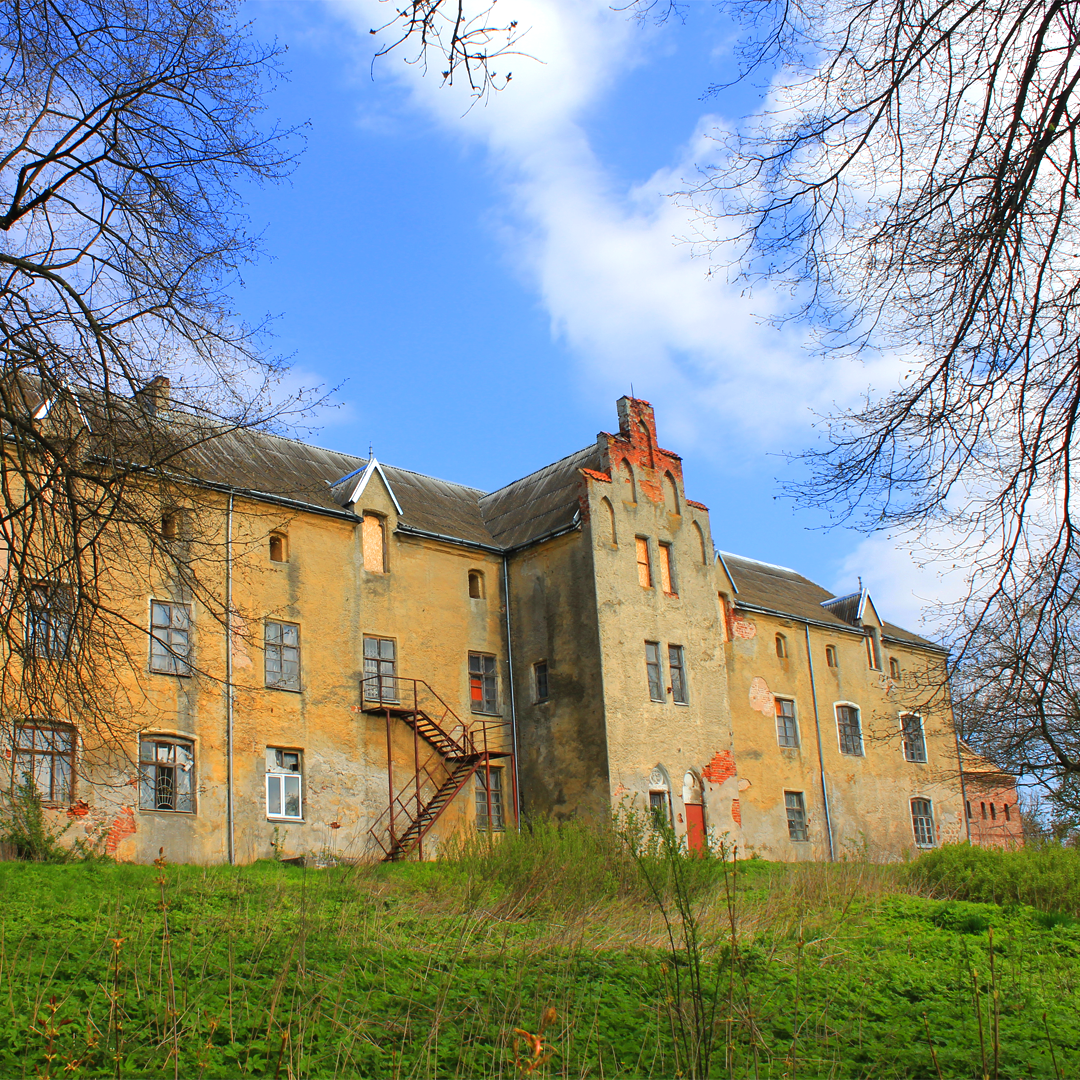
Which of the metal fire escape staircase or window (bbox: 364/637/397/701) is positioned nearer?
the metal fire escape staircase

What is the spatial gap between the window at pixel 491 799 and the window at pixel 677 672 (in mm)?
4925

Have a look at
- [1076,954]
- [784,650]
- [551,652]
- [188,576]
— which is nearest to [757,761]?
[784,650]

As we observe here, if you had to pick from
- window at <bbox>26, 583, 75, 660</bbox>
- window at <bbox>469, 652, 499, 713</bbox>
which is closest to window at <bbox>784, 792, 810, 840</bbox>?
window at <bbox>469, 652, 499, 713</bbox>

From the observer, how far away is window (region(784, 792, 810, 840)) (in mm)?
31125

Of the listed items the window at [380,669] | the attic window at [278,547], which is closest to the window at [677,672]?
the window at [380,669]

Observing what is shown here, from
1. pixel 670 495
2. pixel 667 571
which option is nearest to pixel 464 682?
pixel 667 571

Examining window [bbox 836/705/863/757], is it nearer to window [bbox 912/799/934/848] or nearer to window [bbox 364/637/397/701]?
window [bbox 912/799/934/848]

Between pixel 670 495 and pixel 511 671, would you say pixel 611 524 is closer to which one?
pixel 670 495

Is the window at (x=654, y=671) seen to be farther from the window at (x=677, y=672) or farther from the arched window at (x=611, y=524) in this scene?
the arched window at (x=611, y=524)

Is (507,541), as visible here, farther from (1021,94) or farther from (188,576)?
(1021,94)

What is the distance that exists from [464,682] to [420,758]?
2.45 meters

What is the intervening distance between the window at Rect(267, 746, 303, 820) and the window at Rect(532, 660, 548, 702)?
6637 millimetres

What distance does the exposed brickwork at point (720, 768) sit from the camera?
27438mm

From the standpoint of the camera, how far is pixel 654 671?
89.8 feet
